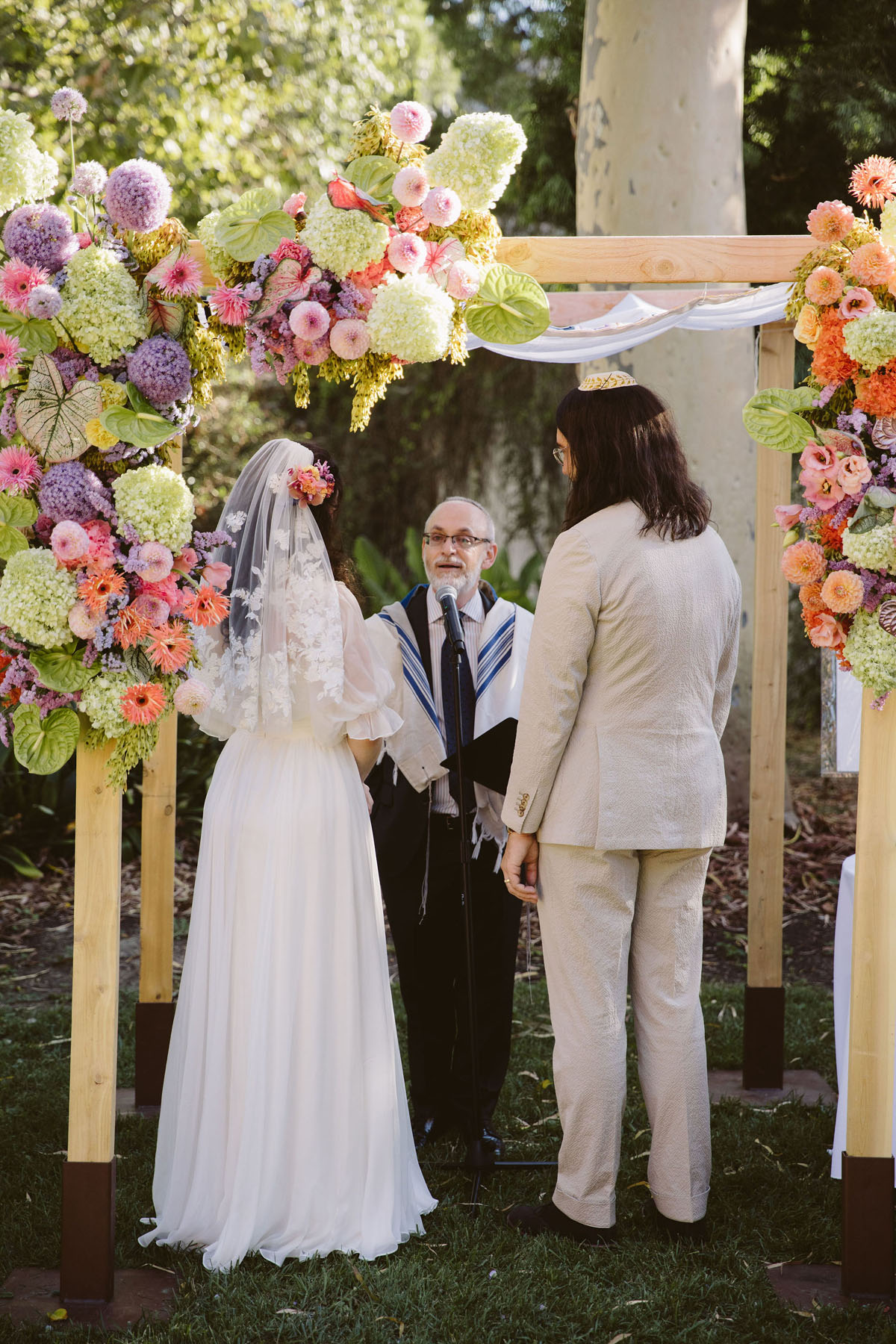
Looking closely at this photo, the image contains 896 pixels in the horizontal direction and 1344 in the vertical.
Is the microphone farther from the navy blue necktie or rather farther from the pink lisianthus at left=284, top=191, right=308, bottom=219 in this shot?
the pink lisianthus at left=284, top=191, right=308, bottom=219

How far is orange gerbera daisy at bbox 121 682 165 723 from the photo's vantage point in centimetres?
294

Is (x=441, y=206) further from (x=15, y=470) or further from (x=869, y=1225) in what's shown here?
(x=869, y=1225)

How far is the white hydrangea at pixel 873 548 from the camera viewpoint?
2.92 metres

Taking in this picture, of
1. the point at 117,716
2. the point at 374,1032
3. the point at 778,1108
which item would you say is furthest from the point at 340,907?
the point at 778,1108

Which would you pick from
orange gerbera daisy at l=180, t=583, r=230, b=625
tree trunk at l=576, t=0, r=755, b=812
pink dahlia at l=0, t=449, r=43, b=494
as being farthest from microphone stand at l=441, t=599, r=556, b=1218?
tree trunk at l=576, t=0, r=755, b=812

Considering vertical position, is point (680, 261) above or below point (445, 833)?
above

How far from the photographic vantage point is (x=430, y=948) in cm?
417

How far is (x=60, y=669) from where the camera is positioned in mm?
2945

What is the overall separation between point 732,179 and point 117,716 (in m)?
6.71

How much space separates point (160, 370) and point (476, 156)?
3.16 ft

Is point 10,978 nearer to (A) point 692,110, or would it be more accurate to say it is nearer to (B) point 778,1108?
(B) point 778,1108

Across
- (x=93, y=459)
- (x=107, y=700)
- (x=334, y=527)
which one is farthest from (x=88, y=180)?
(x=107, y=700)

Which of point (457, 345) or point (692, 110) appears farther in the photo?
point (692, 110)

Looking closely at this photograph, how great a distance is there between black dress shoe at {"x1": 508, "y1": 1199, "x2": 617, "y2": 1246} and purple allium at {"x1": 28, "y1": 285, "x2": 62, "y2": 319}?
8.90 feet
